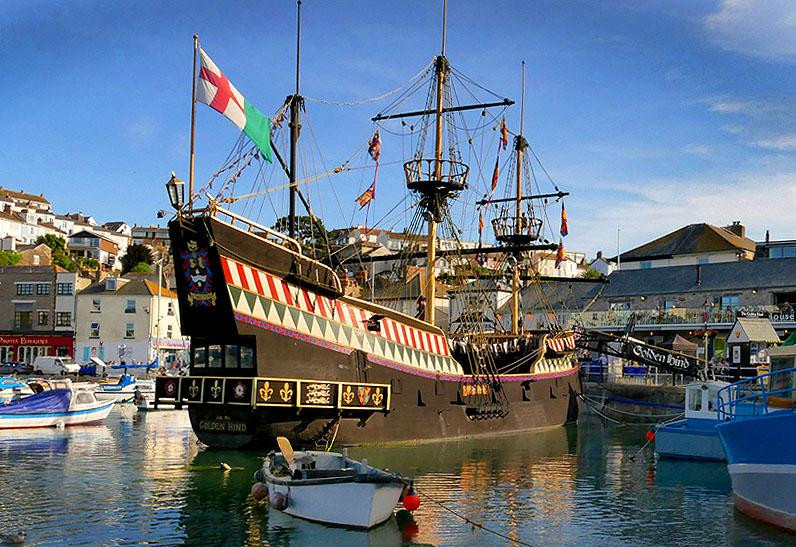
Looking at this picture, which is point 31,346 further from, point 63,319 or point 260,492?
point 260,492

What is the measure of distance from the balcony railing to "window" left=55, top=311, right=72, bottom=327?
154 feet

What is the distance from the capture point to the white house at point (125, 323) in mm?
78125

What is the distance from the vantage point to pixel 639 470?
96.7ft

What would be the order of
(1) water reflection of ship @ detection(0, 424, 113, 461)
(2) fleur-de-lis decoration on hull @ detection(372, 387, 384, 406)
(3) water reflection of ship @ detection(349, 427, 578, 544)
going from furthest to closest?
(1) water reflection of ship @ detection(0, 424, 113, 461) < (2) fleur-de-lis decoration on hull @ detection(372, 387, 384, 406) < (3) water reflection of ship @ detection(349, 427, 578, 544)

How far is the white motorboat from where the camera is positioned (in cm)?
5459

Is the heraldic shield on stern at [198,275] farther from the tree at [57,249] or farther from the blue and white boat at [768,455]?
the tree at [57,249]

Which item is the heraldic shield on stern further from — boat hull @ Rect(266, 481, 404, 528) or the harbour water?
boat hull @ Rect(266, 481, 404, 528)

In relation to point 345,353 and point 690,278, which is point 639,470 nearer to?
point 345,353

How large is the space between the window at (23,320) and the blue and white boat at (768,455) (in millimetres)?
74984

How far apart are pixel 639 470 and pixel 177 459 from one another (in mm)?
15701

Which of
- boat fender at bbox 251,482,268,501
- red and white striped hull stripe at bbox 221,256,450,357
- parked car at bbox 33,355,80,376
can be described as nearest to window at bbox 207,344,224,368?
red and white striped hull stripe at bbox 221,256,450,357

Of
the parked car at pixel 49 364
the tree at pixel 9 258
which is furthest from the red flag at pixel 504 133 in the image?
the tree at pixel 9 258

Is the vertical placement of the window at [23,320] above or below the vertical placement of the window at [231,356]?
above

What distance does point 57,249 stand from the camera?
121562mm
